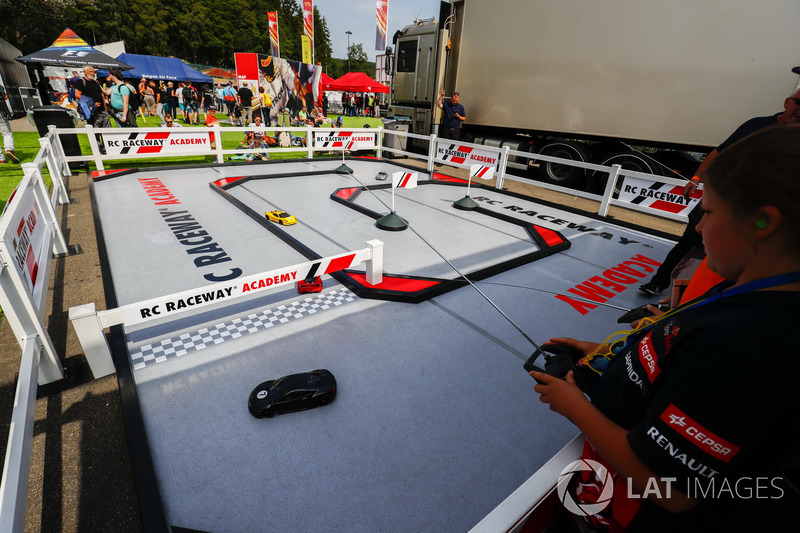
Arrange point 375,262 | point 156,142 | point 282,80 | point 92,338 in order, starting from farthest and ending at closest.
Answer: point 282,80, point 156,142, point 375,262, point 92,338

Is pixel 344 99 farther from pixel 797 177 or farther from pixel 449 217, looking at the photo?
pixel 797 177

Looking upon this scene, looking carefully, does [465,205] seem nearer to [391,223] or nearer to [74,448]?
[391,223]

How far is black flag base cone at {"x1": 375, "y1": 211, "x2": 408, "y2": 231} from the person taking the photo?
589cm

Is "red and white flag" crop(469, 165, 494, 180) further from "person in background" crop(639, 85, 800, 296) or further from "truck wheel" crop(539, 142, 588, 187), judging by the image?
"person in background" crop(639, 85, 800, 296)

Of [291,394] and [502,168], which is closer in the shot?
[291,394]

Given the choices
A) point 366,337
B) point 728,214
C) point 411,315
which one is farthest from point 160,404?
point 728,214

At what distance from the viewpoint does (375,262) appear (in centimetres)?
388

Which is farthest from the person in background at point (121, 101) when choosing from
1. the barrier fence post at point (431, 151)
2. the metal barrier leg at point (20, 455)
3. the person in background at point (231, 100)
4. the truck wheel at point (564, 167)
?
the truck wheel at point (564, 167)

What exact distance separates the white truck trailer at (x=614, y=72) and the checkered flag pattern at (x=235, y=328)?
686 centimetres

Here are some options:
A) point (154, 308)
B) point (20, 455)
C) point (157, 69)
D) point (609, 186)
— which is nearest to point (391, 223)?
point (154, 308)

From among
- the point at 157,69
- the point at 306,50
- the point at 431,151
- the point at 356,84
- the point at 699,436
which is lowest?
the point at 431,151

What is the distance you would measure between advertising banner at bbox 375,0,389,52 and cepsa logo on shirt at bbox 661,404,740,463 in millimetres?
25811

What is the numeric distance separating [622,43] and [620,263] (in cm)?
467

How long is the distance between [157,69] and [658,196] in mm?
34298
